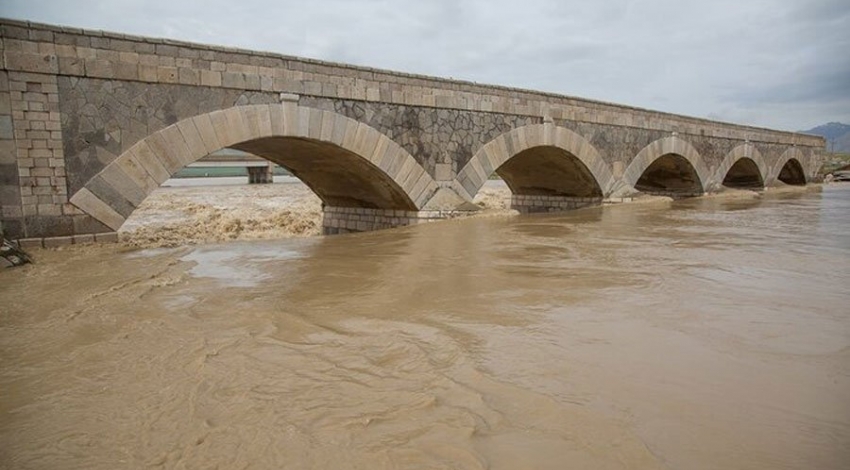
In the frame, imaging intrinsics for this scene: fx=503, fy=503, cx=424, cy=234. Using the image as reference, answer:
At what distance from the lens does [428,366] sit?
2.61 meters

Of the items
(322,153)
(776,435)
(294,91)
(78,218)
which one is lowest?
(776,435)

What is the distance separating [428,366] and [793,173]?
3052 centimetres

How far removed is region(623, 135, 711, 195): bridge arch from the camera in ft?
49.6

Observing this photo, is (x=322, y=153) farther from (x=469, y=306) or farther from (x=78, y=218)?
(x=469, y=306)

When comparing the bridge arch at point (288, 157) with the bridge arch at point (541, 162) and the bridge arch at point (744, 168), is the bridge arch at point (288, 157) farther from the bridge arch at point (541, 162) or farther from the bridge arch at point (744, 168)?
the bridge arch at point (744, 168)

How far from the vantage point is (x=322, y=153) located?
9.12 m

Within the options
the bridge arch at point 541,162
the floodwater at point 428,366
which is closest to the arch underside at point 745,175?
the bridge arch at point 541,162

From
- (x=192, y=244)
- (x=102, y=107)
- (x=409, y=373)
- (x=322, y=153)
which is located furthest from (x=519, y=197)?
(x=409, y=373)

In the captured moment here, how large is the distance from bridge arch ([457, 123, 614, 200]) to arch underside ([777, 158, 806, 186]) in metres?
16.7

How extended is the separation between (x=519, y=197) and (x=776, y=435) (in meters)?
Answer: 14.8

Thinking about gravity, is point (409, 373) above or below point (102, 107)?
below

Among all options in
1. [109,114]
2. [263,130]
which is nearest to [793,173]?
[263,130]

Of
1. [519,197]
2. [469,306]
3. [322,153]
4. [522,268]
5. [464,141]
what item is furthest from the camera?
[519,197]

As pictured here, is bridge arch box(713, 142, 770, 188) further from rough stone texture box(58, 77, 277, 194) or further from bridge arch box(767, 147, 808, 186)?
rough stone texture box(58, 77, 277, 194)
